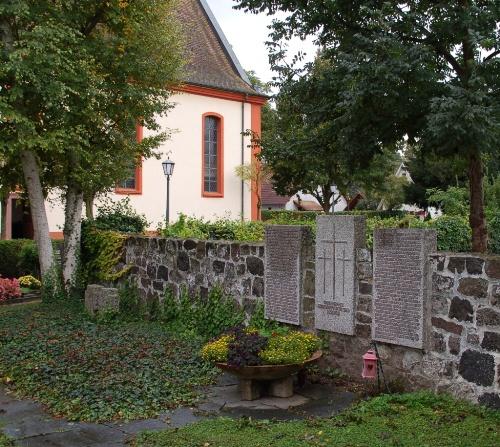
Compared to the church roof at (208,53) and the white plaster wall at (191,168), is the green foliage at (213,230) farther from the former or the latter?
the church roof at (208,53)

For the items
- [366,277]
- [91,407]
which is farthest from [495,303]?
[91,407]

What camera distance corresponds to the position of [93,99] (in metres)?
11.4

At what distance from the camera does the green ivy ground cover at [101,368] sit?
632 cm

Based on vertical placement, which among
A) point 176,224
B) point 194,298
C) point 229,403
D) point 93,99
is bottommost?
point 229,403

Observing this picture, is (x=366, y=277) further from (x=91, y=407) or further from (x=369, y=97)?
(x=91, y=407)

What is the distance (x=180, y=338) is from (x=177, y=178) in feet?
57.1

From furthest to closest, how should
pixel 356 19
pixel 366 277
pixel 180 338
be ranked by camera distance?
1. pixel 180 338
2. pixel 356 19
3. pixel 366 277

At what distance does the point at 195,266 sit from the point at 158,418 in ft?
13.1

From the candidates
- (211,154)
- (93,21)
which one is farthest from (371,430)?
(211,154)

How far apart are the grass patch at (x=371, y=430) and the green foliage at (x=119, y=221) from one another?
309 inches

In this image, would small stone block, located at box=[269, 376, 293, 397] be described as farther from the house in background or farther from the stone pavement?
the house in background

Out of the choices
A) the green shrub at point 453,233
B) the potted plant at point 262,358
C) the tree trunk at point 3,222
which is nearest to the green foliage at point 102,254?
the potted plant at point 262,358

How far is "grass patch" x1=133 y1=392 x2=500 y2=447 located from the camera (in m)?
4.99

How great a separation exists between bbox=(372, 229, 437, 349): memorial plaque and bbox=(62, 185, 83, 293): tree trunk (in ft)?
25.6
